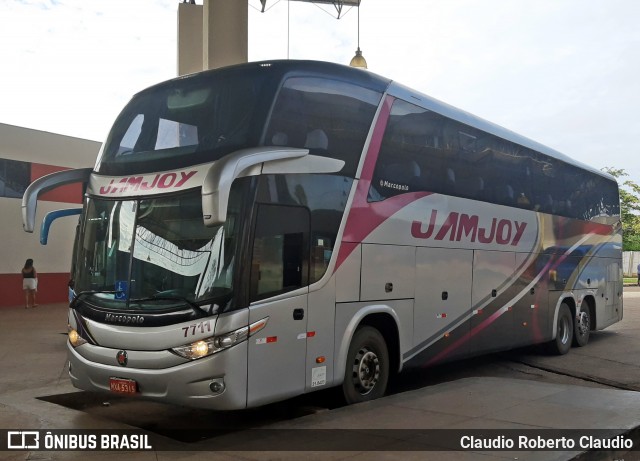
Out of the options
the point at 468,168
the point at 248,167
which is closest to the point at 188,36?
the point at 468,168

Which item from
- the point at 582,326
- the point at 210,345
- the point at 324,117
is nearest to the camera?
the point at 210,345

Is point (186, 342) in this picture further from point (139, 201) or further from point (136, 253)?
point (139, 201)

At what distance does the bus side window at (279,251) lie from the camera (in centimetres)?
A: 653

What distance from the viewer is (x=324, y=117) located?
24.6 ft

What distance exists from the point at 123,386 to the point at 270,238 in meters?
2.07

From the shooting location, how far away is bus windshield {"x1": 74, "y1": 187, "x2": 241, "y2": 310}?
6.34 m

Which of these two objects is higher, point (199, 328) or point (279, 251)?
point (279, 251)

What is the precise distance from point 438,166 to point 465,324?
2565 mm

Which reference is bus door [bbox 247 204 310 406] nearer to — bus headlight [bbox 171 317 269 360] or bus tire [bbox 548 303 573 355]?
bus headlight [bbox 171 317 269 360]

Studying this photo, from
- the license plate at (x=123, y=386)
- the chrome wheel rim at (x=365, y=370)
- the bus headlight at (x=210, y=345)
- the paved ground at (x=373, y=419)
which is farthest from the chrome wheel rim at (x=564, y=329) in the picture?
the license plate at (x=123, y=386)

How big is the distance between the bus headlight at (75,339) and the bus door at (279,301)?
6.53 ft

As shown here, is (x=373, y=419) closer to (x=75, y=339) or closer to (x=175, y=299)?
(x=175, y=299)

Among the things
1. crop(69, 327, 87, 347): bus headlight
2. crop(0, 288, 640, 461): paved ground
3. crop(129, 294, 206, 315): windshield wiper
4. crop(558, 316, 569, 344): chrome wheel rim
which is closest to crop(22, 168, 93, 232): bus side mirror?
crop(69, 327, 87, 347): bus headlight

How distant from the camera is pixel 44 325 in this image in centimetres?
1680
